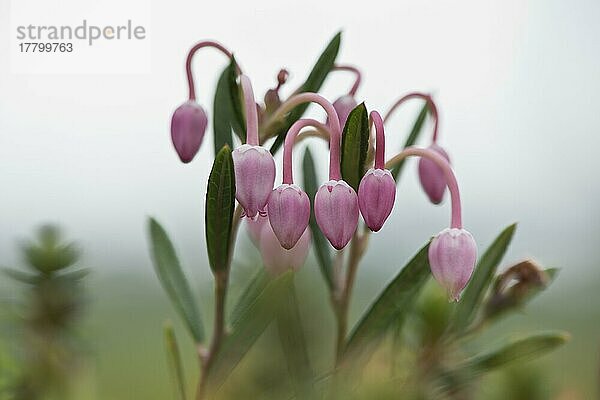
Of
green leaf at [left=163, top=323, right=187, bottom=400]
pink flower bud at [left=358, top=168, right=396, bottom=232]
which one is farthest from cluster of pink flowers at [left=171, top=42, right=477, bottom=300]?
green leaf at [left=163, top=323, right=187, bottom=400]

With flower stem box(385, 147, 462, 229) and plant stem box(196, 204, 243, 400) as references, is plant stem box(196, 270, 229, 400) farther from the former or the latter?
flower stem box(385, 147, 462, 229)

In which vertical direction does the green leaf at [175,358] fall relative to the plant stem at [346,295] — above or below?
below

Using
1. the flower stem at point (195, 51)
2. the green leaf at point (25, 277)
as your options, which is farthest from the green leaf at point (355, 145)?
the green leaf at point (25, 277)

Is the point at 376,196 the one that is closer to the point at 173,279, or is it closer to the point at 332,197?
the point at 332,197

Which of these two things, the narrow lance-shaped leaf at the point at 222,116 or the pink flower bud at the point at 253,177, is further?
the narrow lance-shaped leaf at the point at 222,116

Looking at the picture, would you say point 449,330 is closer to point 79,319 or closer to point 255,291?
point 255,291

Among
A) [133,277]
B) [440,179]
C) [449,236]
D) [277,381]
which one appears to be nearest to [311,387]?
[277,381]

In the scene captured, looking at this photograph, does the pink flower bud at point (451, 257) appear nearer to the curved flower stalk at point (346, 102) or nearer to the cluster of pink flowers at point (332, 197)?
the cluster of pink flowers at point (332, 197)
